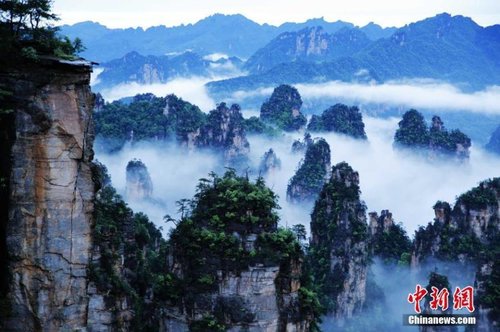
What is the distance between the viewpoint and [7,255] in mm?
14844

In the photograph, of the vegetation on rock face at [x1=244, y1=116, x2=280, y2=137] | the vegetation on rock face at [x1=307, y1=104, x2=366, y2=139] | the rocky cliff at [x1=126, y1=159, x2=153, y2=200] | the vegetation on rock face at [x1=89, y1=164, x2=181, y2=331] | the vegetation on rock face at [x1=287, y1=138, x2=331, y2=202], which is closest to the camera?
the vegetation on rock face at [x1=89, y1=164, x2=181, y2=331]

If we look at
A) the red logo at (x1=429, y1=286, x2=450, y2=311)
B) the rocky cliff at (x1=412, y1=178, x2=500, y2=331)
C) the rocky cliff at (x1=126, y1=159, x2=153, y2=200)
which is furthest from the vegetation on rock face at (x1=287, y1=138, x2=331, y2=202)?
the red logo at (x1=429, y1=286, x2=450, y2=311)

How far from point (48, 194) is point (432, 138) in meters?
87.9

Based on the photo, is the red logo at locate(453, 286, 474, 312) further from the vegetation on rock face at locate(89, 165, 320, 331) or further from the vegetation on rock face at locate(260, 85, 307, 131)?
the vegetation on rock face at locate(260, 85, 307, 131)

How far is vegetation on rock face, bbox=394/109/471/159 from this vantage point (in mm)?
94625

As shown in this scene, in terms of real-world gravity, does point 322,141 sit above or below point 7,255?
above

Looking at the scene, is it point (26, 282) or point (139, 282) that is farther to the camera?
point (139, 282)

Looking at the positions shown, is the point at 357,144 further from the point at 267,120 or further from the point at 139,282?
the point at 139,282

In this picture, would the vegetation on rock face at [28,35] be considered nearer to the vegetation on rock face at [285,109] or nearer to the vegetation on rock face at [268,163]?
→ the vegetation on rock face at [268,163]

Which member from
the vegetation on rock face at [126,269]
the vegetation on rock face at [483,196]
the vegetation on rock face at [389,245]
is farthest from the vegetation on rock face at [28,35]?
the vegetation on rock face at [389,245]

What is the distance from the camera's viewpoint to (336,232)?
5209cm

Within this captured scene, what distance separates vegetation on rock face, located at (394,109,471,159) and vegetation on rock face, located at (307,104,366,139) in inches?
295

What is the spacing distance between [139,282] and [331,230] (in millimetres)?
24400

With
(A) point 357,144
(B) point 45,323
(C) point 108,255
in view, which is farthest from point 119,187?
(B) point 45,323
